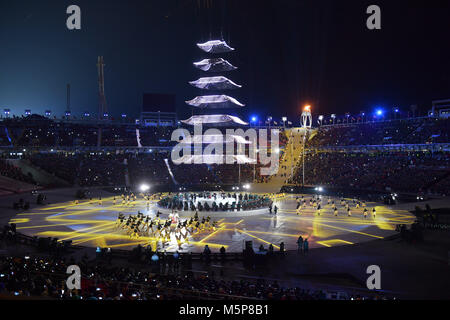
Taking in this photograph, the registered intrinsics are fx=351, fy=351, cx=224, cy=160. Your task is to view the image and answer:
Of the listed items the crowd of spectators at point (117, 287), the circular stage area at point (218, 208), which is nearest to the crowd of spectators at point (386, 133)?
the circular stage area at point (218, 208)

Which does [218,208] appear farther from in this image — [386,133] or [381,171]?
[386,133]

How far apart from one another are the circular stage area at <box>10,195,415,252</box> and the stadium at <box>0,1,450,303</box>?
181 millimetres

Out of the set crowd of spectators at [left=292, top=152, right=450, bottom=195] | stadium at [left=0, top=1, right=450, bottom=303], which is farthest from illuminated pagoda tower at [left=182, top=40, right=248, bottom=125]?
crowd of spectators at [left=292, top=152, right=450, bottom=195]

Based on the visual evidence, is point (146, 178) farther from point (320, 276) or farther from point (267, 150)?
point (320, 276)

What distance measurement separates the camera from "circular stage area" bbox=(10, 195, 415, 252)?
2405 centimetres

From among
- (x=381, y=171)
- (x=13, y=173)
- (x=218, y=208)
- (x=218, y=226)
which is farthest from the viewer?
Result: (x=381, y=171)

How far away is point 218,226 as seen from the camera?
30.0 m

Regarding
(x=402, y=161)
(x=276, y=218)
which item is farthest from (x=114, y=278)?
(x=402, y=161)

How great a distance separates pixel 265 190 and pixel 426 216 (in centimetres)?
3088

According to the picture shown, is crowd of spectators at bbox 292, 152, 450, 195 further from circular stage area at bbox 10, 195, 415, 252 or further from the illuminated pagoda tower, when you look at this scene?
the illuminated pagoda tower

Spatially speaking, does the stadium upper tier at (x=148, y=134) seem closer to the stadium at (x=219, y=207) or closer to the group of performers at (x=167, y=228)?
the stadium at (x=219, y=207)

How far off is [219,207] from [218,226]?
18.6ft

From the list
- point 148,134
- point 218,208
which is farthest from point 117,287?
point 148,134

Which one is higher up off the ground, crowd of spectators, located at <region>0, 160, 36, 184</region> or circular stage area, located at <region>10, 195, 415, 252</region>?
crowd of spectators, located at <region>0, 160, 36, 184</region>
